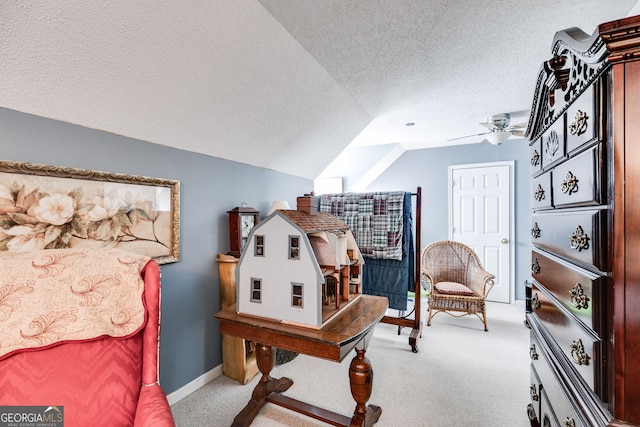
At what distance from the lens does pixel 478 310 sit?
3.20 metres

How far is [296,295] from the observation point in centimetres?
148

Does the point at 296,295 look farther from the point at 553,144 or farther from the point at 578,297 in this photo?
the point at 553,144

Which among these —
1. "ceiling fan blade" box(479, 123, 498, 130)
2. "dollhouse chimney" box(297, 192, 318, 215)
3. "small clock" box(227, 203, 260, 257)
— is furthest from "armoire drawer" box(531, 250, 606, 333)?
"ceiling fan blade" box(479, 123, 498, 130)

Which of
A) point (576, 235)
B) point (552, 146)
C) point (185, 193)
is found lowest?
point (576, 235)

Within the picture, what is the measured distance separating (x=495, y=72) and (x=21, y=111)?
305 centimetres

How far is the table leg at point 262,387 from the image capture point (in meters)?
1.75

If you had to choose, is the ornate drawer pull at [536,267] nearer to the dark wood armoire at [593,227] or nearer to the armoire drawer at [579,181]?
the dark wood armoire at [593,227]

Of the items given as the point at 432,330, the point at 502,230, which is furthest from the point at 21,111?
the point at 502,230

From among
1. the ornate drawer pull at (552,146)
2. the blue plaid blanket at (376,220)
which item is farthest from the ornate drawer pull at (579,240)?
the blue plaid blanket at (376,220)

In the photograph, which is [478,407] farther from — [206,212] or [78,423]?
[206,212]

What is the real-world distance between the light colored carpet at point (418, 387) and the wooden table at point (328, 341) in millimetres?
117

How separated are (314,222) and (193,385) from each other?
5.17 feet

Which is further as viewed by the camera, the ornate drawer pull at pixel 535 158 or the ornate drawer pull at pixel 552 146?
the ornate drawer pull at pixel 535 158

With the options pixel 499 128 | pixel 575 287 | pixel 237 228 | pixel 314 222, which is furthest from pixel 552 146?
pixel 499 128
